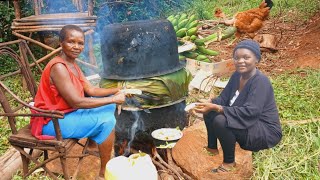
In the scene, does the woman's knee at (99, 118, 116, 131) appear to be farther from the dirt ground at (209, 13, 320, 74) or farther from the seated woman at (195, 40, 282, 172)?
the dirt ground at (209, 13, 320, 74)

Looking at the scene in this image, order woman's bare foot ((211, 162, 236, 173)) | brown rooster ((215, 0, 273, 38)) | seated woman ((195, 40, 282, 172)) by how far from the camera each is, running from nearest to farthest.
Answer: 1. seated woman ((195, 40, 282, 172))
2. woman's bare foot ((211, 162, 236, 173))
3. brown rooster ((215, 0, 273, 38))

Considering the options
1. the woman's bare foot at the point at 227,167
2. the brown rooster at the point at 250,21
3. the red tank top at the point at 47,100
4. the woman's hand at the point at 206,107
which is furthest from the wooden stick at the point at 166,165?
the brown rooster at the point at 250,21

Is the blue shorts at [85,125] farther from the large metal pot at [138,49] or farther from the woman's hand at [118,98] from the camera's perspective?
the large metal pot at [138,49]

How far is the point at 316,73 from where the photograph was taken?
5805mm

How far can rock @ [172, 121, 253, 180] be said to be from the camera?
3400mm

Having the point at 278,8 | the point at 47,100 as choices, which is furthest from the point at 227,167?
the point at 278,8

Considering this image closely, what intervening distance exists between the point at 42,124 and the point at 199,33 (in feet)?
19.2

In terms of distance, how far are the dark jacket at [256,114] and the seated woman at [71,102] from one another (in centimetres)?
103

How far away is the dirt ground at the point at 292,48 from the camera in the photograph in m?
6.77

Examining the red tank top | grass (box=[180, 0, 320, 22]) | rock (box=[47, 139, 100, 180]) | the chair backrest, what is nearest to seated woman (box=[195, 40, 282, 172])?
the red tank top

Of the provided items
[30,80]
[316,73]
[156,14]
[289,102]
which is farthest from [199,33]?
[30,80]

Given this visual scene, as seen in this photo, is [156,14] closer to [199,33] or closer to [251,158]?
[199,33]

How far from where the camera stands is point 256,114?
2930mm

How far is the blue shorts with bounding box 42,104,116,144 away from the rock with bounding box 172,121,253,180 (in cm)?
102
